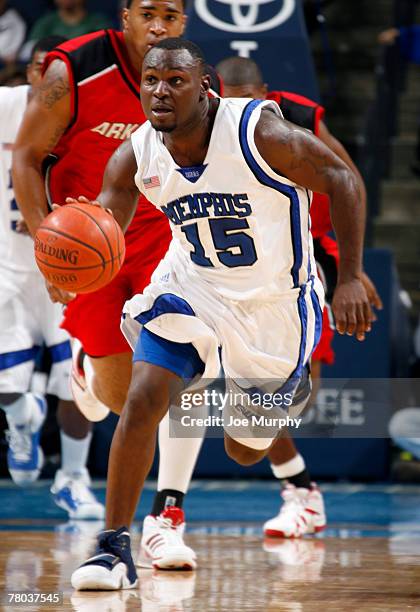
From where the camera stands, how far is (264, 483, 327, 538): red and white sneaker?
5551mm

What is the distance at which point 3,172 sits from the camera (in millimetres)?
6480

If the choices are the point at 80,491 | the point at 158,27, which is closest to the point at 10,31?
the point at 80,491

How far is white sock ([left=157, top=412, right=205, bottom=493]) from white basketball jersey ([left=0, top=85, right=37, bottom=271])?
Result: 185cm

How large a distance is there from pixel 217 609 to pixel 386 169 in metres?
6.87

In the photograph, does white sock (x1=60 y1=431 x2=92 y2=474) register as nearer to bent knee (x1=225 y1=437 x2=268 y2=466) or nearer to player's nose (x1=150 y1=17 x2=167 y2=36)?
bent knee (x1=225 y1=437 x2=268 y2=466)

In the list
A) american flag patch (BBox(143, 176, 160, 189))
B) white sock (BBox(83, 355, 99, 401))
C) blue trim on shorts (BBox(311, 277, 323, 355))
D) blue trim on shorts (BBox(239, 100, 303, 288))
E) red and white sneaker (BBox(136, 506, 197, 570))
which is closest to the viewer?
blue trim on shorts (BBox(239, 100, 303, 288))

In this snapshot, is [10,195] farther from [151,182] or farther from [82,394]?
[151,182]

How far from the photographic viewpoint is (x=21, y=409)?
21.0 feet

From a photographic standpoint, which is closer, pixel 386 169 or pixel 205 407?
pixel 205 407

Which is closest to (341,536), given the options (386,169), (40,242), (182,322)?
(182,322)

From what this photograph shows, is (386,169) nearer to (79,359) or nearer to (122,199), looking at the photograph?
(79,359)

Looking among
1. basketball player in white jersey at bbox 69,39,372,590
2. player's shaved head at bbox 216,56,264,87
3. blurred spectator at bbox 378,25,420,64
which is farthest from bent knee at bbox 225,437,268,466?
blurred spectator at bbox 378,25,420,64

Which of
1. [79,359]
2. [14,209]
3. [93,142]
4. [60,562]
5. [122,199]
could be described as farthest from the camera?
[14,209]

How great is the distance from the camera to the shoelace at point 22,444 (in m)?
6.36
